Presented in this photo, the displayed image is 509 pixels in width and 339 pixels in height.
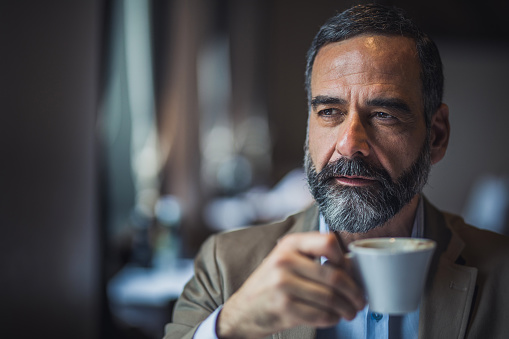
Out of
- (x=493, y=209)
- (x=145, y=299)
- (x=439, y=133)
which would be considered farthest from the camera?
(x=493, y=209)

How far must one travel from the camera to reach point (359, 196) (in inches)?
50.2

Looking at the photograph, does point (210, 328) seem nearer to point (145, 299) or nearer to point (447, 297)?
point (447, 297)

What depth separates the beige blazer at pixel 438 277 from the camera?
50.6 inches

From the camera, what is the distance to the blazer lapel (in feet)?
4.16

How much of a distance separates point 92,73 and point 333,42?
1.24m

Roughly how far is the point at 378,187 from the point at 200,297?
2.03 ft

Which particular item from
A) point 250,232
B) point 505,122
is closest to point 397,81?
point 250,232

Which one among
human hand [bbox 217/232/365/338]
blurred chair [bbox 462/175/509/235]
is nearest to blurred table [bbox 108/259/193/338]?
human hand [bbox 217/232/365/338]

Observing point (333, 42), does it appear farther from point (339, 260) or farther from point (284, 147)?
point (284, 147)

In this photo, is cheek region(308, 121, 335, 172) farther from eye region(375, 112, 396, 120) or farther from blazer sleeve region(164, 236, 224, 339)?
blazer sleeve region(164, 236, 224, 339)

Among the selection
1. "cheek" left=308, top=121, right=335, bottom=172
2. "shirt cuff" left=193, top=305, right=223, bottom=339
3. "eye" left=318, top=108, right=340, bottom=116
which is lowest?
"shirt cuff" left=193, top=305, right=223, bottom=339

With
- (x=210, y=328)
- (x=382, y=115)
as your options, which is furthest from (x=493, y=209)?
(x=210, y=328)

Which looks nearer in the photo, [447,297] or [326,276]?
[326,276]

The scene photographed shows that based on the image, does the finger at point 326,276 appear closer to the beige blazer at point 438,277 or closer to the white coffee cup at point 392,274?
the white coffee cup at point 392,274
